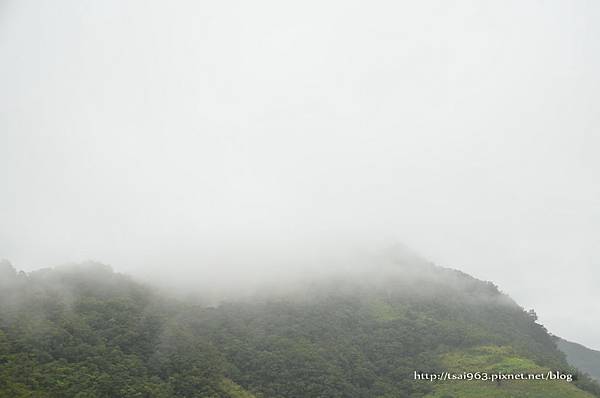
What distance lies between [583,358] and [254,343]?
510 feet

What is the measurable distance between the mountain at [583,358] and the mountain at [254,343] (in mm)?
61816

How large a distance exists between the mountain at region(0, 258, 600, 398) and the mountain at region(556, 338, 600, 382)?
61.8 metres

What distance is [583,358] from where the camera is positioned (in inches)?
7146

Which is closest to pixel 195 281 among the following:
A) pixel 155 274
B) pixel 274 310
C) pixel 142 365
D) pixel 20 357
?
pixel 155 274

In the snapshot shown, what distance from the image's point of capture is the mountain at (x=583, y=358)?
167 m

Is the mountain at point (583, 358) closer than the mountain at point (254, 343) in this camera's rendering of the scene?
No

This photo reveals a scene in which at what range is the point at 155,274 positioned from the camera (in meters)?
139

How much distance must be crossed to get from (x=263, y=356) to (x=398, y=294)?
56.0m

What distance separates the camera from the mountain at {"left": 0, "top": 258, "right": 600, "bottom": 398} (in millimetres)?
59625

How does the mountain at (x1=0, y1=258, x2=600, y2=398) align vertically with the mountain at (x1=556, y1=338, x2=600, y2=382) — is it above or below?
above

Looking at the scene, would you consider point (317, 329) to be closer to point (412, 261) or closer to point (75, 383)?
point (75, 383)

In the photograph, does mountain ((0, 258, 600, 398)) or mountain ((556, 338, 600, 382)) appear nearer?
mountain ((0, 258, 600, 398))

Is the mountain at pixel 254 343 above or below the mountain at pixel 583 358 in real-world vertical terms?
above

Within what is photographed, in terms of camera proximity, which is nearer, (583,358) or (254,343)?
(254,343)
